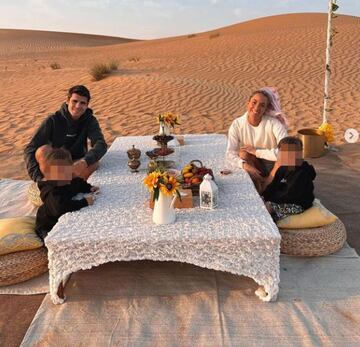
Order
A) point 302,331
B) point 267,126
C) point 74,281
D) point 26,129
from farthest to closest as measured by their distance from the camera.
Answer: point 26,129, point 267,126, point 74,281, point 302,331

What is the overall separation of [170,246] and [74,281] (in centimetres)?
105

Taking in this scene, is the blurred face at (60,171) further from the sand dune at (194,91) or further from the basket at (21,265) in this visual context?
the sand dune at (194,91)

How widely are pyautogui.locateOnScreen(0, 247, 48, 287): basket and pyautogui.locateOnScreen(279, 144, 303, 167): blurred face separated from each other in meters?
2.34

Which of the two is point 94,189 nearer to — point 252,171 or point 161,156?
point 161,156

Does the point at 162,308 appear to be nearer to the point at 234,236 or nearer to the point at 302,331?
the point at 234,236

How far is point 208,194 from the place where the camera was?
3.27 m

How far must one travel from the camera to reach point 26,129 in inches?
353

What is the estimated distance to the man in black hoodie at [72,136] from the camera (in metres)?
4.52

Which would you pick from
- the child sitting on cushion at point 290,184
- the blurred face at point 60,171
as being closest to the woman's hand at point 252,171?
the child sitting on cushion at point 290,184

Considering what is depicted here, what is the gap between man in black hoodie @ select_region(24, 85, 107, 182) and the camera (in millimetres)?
4516

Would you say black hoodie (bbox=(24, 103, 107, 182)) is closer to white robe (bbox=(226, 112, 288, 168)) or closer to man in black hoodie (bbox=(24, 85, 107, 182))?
man in black hoodie (bbox=(24, 85, 107, 182))

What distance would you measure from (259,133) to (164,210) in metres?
2.20

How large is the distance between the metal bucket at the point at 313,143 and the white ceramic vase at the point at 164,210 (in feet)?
13.9

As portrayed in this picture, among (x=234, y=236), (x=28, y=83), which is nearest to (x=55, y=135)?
(x=234, y=236)
